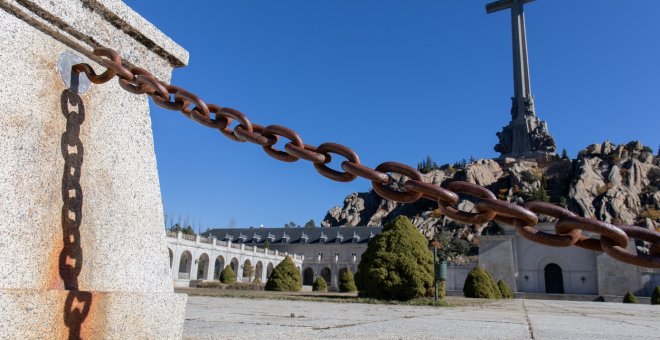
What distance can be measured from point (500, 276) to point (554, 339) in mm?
36092

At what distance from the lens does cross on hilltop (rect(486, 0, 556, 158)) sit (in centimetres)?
7219

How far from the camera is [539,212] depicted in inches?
46.3

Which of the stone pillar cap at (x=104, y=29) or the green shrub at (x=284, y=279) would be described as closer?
the stone pillar cap at (x=104, y=29)

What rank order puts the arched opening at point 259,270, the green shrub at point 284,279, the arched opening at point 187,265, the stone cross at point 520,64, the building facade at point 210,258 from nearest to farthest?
the green shrub at point 284,279
the arched opening at point 187,265
the building facade at point 210,258
the arched opening at point 259,270
the stone cross at point 520,64

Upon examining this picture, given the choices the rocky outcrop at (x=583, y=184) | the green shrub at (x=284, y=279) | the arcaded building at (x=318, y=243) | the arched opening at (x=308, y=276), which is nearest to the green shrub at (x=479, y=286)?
the green shrub at (x=284, y=279)

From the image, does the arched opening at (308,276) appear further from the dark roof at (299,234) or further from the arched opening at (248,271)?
the arched opening at (248,271)

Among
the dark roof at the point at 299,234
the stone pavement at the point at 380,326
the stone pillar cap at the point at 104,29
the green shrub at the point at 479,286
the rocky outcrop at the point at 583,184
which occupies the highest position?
the rocky outcrop at the point at 583,184

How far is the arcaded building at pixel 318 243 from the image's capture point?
229ft

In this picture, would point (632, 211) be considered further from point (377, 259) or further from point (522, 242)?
point (377, 259)

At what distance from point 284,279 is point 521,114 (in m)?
59.5

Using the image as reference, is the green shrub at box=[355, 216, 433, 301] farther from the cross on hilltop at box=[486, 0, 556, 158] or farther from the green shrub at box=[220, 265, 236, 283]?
the cross on hilltop at box=[486, 0, 556, 158]

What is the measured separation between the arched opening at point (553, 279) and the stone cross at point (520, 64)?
1667 inches

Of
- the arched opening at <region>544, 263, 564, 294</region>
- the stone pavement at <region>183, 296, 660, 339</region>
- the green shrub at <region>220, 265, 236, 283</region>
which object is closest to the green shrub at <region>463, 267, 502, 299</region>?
the arched opening at <region>544, 263, 564, 294</region>

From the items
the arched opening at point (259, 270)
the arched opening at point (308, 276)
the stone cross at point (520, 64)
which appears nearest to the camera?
the arched opening at point (259, 270)
